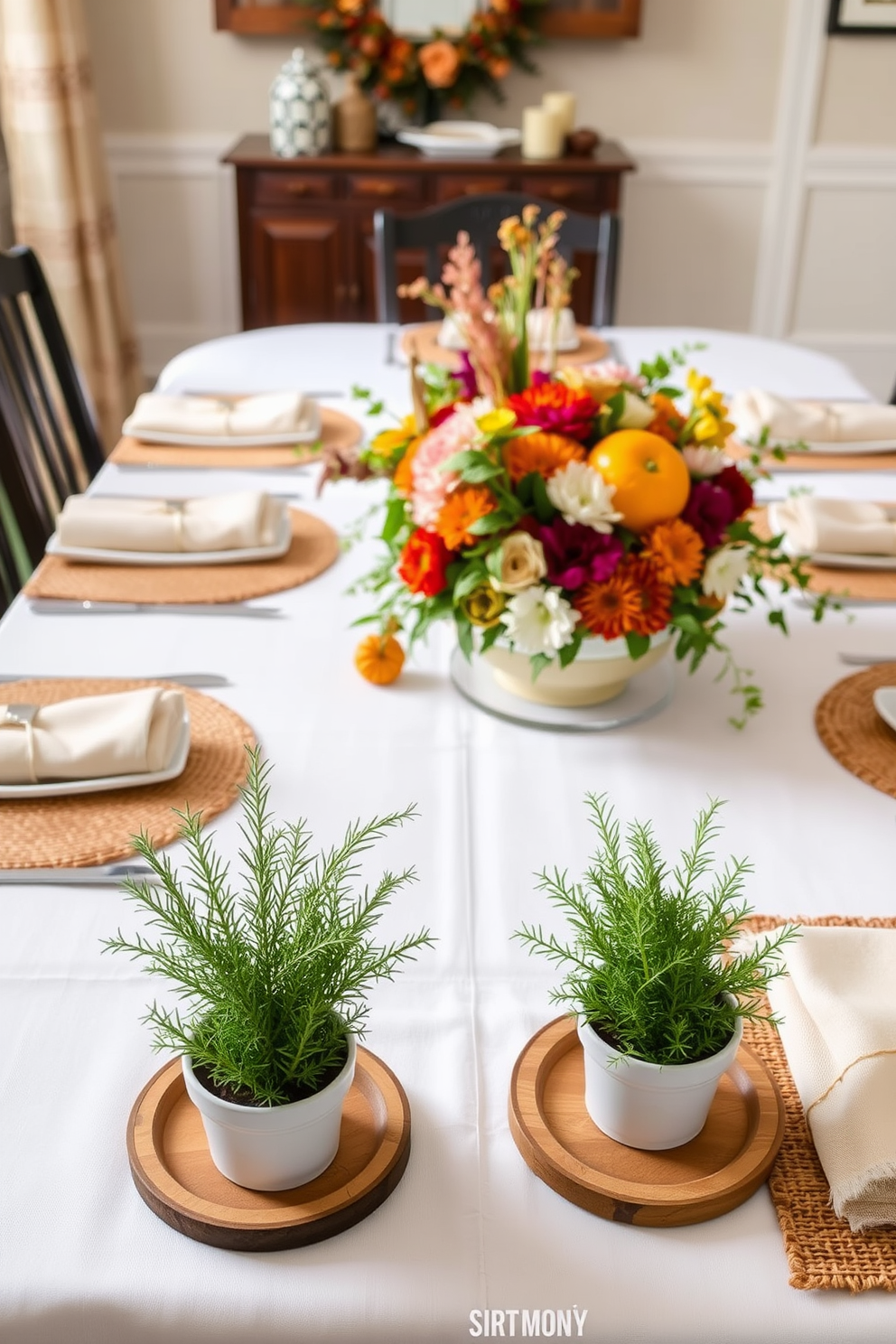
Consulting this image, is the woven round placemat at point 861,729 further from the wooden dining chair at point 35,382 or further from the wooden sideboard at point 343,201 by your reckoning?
the wooden sideboard at point 343,201

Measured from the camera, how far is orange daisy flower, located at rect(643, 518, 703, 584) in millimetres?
1083

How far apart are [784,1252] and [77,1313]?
38 cm

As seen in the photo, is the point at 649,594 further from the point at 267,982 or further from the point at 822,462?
the point at 822,462

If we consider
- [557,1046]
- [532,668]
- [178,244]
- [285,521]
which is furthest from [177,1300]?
[178,244]

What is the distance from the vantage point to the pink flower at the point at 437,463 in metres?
1.09

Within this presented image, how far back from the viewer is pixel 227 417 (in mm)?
1837

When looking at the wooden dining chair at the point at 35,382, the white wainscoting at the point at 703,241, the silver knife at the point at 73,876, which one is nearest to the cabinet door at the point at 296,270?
the white wainscoting at the point at 703,241

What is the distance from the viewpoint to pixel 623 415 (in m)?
1.15

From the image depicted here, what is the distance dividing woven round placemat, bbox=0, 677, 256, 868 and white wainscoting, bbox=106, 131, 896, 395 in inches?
126

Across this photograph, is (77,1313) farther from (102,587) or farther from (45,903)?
(102,587)

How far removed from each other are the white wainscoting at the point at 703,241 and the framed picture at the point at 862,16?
23cm

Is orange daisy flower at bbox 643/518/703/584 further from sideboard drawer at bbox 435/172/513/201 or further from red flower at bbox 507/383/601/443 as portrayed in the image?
sideboard drawer at bbox 435/172/513/201

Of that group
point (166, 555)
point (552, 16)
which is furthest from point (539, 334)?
point (552, 16)

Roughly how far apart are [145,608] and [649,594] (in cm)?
59
